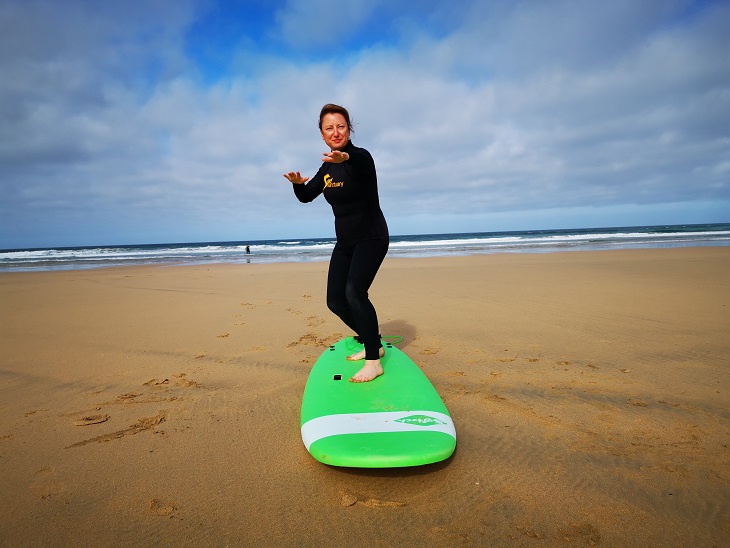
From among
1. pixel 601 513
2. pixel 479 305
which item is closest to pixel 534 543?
pixel 601 513

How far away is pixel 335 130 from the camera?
298cm

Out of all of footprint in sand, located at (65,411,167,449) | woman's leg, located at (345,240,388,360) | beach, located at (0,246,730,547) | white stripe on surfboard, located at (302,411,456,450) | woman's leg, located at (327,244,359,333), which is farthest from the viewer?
woman's leg, located at (327,244,359,333)

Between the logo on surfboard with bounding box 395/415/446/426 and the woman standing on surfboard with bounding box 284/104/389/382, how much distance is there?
0.68 m

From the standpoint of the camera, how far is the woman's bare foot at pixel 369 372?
289 centimetres

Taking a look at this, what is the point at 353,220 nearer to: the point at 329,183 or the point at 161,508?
the point at 329,183

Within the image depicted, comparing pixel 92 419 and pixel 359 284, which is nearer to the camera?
pixel 92 419

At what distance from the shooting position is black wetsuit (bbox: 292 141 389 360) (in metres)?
3.06

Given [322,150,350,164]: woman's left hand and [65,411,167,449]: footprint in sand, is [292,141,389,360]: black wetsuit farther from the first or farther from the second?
[65,411,167,449]: footprint in sand

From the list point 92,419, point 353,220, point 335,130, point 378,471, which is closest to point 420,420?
point 378,471

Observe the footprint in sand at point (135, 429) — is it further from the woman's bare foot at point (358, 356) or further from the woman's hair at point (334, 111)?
the woman's hair at point (334, 111)

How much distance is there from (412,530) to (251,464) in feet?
3.32

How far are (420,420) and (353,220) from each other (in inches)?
65.6

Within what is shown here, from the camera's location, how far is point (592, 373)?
3.43m

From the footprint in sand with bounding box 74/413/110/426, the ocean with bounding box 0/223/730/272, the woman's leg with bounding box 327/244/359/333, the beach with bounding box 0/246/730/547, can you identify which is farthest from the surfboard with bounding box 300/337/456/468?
the ocean with bounding box 0/223/730/272
